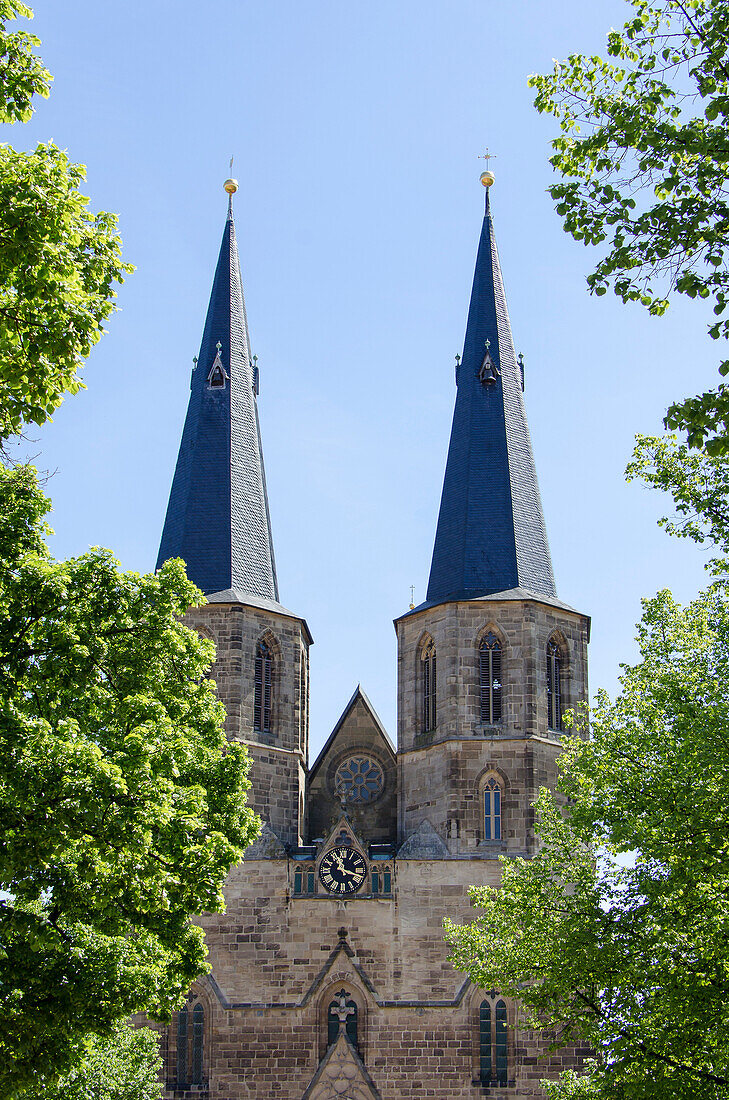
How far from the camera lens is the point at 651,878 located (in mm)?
19109

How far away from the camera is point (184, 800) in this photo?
17.0 meters

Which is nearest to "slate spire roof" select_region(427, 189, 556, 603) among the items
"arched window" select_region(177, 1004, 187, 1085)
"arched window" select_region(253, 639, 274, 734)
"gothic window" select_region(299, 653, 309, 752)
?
"gothic window" select_region(299, 653, 309, 752)

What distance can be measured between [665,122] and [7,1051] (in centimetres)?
1080

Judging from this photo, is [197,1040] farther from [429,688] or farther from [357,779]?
[429,688]

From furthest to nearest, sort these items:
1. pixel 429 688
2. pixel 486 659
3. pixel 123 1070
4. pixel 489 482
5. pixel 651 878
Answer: pixel 489 482, pixel 429 688, pixel 486 659, pixel 123 1070, pixel 651 878

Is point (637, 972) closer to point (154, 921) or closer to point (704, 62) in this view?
point (154, 921)

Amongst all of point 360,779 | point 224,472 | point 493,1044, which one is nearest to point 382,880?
point 493,1044

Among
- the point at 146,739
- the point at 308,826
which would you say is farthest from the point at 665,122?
the point at 308,826

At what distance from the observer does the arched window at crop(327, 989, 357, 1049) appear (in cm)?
3281

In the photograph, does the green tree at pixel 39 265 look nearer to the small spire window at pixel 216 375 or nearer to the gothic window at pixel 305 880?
the gothic window at pixel 305 880

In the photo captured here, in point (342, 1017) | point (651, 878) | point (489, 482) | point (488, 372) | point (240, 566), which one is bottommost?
point (342, 1017)

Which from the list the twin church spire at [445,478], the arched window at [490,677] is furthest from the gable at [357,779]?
the twin church spire at [445,478]

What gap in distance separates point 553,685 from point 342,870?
634cm

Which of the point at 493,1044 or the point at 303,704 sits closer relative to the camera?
the point at 493,1044
